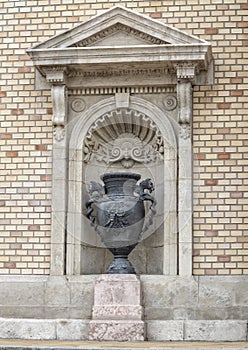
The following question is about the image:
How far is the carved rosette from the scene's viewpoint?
1182 cm

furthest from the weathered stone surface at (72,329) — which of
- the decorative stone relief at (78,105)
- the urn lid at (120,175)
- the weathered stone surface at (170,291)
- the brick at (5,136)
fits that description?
the decorative stone relief at (78,105)

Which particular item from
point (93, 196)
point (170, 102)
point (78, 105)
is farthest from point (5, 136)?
point (170, 102)

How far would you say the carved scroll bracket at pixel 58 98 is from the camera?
11617mm

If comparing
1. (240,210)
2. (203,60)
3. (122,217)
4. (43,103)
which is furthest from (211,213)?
(43,103)

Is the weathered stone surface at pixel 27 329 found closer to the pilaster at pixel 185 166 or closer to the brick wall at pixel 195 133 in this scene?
the brick wall at pixel 195 133

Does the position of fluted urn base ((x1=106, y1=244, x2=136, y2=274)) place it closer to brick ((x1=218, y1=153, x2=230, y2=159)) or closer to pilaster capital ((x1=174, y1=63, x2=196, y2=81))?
brick ((x1=218, y1=153, x2=230, y2=159))

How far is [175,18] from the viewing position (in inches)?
464

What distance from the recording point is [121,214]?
1124 cm

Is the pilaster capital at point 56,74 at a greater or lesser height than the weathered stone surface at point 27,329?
greater

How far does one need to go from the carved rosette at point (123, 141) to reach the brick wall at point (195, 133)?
596 millimetres

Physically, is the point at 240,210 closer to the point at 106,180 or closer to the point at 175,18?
the point at 106,180

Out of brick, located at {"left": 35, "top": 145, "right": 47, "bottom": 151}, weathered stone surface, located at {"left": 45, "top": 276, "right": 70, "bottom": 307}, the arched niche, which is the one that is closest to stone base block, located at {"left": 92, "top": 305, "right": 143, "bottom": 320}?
weathered stone surface, located at {"left": 45, "top": 276, "right": 70, "bottom": 307}

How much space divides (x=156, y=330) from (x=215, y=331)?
0.69m

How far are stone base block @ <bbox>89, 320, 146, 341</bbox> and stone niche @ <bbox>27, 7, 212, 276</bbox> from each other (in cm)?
103
